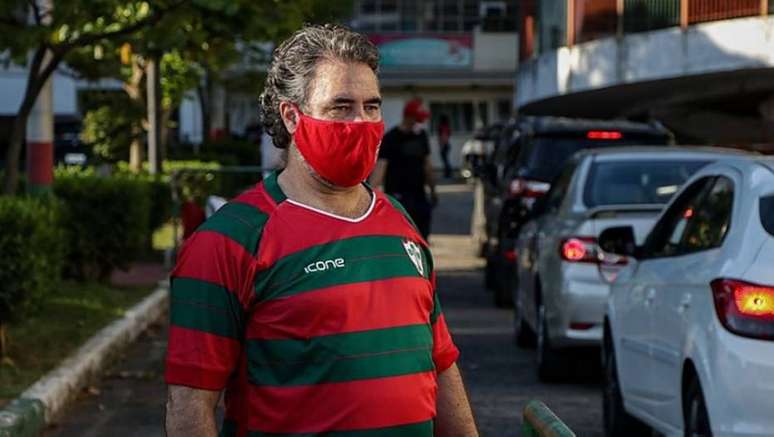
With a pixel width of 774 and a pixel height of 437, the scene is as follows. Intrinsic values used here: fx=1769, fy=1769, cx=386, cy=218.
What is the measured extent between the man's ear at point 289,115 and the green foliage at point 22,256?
743cm

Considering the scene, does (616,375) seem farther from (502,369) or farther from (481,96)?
(481,96)

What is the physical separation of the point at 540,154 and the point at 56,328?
213 inches

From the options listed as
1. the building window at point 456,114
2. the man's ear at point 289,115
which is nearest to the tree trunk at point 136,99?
the man's ear at point 289,115

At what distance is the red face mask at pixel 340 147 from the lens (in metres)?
3.96

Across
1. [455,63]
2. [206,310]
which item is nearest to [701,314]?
[206,310]

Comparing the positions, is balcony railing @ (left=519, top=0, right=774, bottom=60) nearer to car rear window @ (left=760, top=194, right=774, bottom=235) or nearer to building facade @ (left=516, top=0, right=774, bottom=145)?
building facade @ (left=516, top=0, right=774, bottom=145)

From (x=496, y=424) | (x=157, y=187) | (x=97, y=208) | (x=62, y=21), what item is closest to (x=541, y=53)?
(x=157, y=187)

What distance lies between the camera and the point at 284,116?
4.12 m

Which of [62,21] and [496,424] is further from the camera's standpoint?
[62,21]

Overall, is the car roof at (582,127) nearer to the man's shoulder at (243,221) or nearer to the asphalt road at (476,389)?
the asphalt road at (476,389)

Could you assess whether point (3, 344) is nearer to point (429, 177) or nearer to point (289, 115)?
point (429, 177)

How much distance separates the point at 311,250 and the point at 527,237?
10.2 m

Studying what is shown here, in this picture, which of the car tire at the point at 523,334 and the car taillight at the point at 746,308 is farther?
the car tire at the point at 523,334

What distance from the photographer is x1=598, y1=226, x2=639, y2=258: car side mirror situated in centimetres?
913
